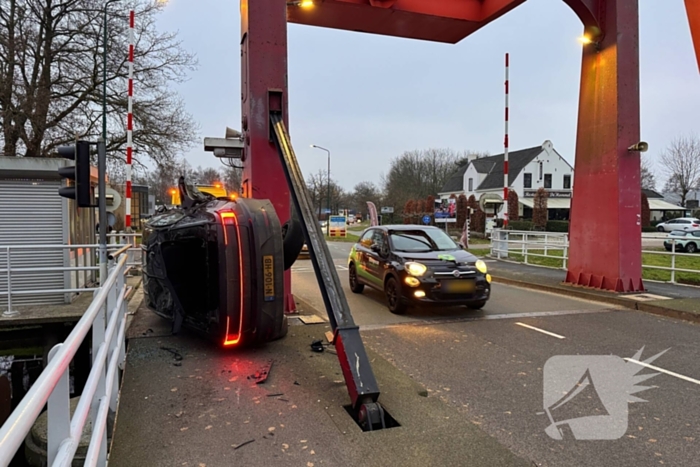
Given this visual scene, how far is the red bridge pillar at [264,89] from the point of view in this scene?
24.4 ft

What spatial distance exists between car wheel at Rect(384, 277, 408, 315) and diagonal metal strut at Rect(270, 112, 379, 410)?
10.8ft

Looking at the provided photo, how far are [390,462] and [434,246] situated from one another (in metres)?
6.56

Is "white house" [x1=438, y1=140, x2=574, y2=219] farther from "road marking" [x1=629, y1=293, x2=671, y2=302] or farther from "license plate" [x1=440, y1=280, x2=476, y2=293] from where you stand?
"license plate" [x1=440, y1=280, x2=476, y2=293]

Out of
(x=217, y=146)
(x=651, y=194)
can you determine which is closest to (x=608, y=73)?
(x=217, y=146)

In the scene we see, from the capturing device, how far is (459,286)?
8.36 m

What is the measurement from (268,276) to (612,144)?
27.7 ft

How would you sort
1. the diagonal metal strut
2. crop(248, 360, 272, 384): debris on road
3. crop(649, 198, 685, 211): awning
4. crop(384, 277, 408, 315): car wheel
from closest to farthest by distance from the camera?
1. the diagonal metal strut
2. crop(248, 360, 272, 384): debris on road
3. crop(384, 277, 408, 315): car wheel
4. crop(649, 198, 685, 211): awning

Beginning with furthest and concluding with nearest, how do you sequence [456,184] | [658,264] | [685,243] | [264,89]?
[456,184] < [685,243] < [658,264] < [264,89]

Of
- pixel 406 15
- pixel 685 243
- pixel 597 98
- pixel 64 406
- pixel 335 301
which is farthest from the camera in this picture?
pixel 685 243

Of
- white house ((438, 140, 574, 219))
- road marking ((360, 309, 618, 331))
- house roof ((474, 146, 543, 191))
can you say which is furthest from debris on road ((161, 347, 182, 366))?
house roof ((474, 146, 543, 191))

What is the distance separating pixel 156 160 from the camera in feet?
71.1

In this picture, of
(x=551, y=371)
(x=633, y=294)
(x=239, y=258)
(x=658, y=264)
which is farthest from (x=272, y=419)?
(x=658, y=264)

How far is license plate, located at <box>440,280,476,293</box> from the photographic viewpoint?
27.1ft

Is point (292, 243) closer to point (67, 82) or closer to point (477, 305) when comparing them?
point (477, 305)
